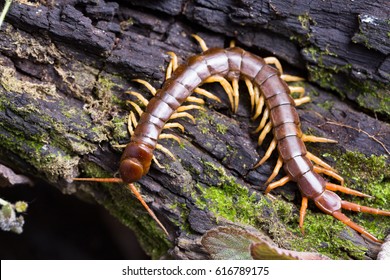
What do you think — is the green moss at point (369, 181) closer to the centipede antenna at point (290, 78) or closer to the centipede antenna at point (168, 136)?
the centipede antenna at point (290, 78)

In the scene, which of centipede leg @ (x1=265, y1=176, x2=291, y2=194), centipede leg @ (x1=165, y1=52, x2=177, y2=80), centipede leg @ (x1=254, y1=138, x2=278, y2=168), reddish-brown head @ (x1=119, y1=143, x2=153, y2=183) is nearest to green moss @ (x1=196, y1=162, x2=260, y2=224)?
centipede leg @ (x1=265, y1=176, x2=291, y2=194)

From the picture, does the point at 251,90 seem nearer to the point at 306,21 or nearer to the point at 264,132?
the point at 264,132

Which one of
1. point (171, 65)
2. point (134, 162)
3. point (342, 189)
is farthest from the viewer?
point (171, 65)

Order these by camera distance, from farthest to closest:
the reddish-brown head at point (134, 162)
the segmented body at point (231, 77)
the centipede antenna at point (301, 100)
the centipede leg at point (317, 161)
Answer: the centipede antenna at point (301, 100), the centipede leg at point (317, 161), the segmented body at point (231, 77), the reddish-brown head at point (134, 162)

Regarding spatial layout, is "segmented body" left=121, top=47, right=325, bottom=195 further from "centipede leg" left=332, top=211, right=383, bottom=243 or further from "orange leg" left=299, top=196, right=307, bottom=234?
"centipede leg" left=332, top=211, right=383, bottom=243

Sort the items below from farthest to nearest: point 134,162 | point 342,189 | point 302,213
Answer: point 342,189, point 302,213, point 134,162

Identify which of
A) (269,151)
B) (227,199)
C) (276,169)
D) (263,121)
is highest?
(263,121)

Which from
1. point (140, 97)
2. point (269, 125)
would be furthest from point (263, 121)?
point (140, 97)

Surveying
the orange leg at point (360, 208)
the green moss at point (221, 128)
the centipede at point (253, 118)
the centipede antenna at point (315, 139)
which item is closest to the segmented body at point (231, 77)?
the centipede at point (253, 118)
